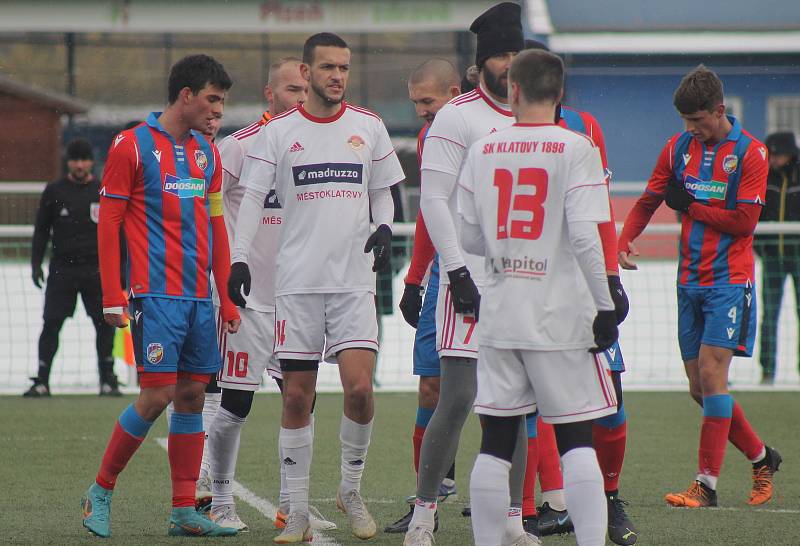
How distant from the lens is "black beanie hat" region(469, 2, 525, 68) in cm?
539

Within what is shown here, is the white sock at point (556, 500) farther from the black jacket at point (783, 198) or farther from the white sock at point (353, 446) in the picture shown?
the black jacket at point (783, 198)

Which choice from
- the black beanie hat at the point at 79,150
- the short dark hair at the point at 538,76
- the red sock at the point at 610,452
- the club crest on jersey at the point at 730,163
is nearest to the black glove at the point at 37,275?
the black beanie hat at the point at 79,150

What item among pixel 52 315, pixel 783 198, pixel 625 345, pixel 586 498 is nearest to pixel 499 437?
pixel 586 498

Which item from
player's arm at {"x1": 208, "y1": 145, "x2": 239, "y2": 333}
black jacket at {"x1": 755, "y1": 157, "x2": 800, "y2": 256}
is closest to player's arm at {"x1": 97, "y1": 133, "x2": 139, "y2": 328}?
player's arm at {"x1": 208, "y1": 145, "x2": 239, "y2": 333}

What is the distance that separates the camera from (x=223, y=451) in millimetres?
6023

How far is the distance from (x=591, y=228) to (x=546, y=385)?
1.81 ft

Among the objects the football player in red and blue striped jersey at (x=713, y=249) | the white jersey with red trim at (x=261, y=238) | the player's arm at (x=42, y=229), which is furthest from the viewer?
the player's arm at (x=42, y=229)

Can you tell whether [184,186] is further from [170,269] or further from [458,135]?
[458,135]

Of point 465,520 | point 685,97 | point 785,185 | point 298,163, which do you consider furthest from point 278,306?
point 785,185

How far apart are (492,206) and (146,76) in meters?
28.6

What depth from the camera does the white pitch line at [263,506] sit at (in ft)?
18.2

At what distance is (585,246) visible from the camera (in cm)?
434

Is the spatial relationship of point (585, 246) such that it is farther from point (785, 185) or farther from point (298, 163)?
point (785, 185)

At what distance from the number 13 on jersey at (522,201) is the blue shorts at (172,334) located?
66.5 inches
